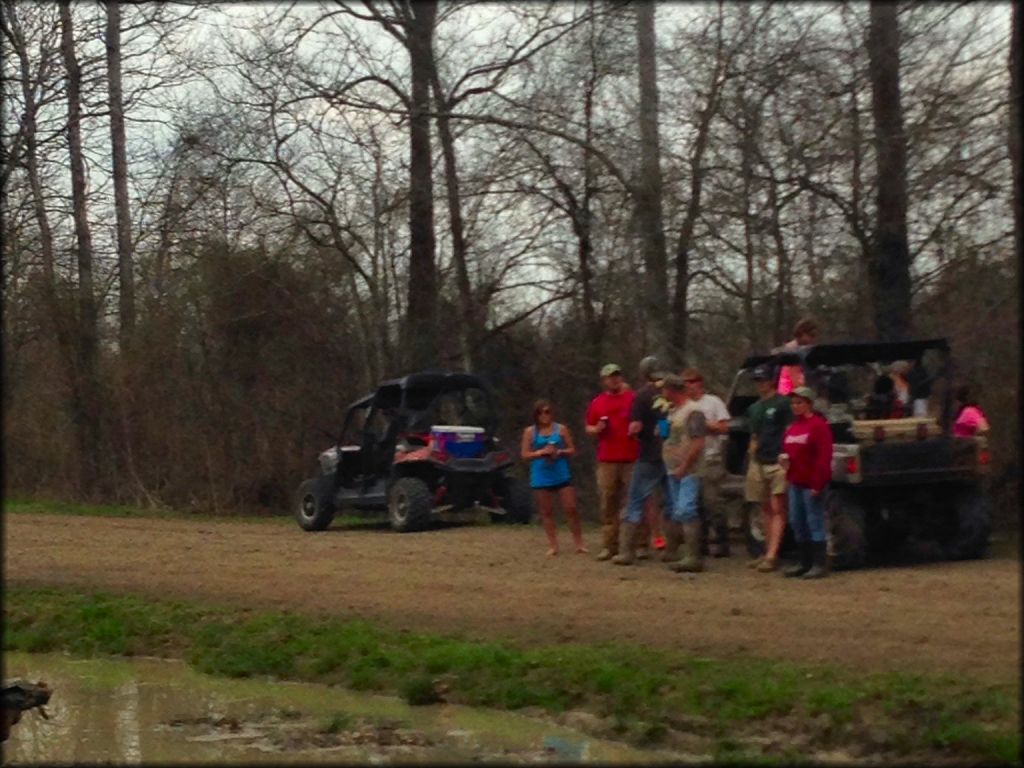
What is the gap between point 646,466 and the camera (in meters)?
15.9

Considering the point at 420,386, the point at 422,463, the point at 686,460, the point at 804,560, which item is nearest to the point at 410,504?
the point at 422,463

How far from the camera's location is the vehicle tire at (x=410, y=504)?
2142 centimetres

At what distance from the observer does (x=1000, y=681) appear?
1003cm

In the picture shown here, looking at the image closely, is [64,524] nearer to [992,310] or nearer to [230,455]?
[230,455]

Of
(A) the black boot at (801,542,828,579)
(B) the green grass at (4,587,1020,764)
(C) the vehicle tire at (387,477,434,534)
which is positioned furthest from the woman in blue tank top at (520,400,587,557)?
(C) the vehicle tire at (387,477,434,534)

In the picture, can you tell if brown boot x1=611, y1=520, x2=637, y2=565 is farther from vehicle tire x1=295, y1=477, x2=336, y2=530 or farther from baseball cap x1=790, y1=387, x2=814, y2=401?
vehicle tire x1=295, y1=477, x2=336, y2=530

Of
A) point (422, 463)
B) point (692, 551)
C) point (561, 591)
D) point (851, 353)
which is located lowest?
point (561, 591)

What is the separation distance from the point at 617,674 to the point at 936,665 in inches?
82.7

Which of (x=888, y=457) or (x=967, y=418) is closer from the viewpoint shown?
(x=888, y=457)

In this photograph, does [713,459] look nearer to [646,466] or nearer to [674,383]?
[646,466]

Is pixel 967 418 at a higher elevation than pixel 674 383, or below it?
below

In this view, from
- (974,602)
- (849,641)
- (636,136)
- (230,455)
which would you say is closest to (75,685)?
(849,641)

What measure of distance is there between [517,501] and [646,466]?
6360 millimetres

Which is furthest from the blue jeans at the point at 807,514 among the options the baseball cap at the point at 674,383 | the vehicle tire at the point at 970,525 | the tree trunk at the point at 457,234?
the tree trunk at the point at 457,234
